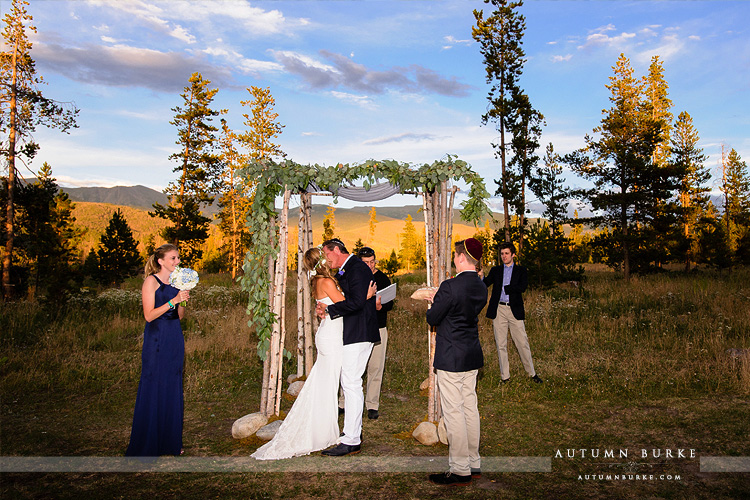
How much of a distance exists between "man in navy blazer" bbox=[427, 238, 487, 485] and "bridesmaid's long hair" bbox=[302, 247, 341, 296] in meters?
1.53

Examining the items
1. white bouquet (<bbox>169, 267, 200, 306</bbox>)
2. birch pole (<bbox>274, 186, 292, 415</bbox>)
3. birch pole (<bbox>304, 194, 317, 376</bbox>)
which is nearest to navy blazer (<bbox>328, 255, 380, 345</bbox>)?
birch pole (<bbox>274, 186, 292, 415</bbox>)

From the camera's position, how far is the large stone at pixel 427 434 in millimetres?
5969

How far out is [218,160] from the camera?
35.6 meters

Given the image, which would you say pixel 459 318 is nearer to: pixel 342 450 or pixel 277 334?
pixel 342 450

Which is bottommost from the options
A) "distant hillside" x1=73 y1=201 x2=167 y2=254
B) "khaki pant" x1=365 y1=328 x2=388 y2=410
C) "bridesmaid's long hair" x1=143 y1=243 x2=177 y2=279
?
"khaki pant" x1=365 y1=328 x2=388 y2=410

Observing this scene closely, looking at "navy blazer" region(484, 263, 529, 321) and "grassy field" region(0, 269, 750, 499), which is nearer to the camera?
"grassy field" region(0, 269, 750, 499)

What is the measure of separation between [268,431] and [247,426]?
1.28ft

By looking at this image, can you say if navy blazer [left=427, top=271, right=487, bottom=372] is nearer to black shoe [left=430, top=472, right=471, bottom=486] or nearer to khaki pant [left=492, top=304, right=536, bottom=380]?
black shoe [left=430, top=472, right=471, bottom=486]

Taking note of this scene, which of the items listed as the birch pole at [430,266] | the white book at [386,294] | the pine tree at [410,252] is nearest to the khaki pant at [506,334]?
A: the birch pole at [430,266]

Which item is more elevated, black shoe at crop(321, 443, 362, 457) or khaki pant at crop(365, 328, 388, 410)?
khaki pant at crop(365, 328, 388, 410)

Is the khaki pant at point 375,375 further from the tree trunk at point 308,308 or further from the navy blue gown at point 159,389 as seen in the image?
the navy blue gown at point 159,389

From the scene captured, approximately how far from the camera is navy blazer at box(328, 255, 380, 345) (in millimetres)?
5352

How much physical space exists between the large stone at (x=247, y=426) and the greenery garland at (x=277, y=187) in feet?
2.85

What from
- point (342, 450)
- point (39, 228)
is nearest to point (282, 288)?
point (342, 450)
